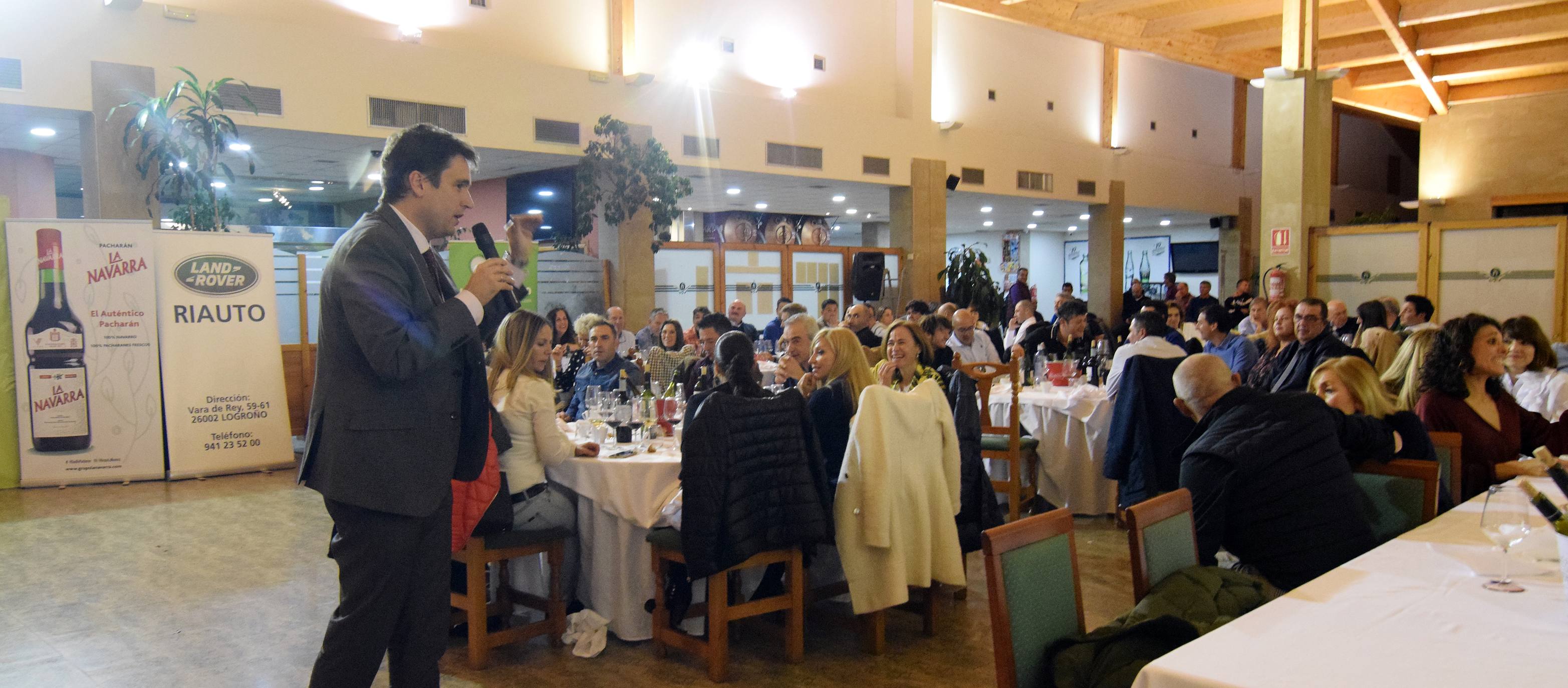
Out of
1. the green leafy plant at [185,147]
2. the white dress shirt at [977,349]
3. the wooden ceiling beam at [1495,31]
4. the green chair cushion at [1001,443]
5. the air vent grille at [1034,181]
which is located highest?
the wooden ceiling beam at [1495,31]

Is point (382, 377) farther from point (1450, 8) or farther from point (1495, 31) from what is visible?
point (1495, 31)

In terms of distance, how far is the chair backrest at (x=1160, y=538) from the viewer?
2.30 metres

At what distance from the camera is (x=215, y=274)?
24.0 feet

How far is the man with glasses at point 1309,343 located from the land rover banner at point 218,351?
270 inches

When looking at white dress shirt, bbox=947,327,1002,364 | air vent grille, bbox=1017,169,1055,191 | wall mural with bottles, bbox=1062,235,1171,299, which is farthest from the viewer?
wall mural with bottles, bbox=1062,235,1171,299

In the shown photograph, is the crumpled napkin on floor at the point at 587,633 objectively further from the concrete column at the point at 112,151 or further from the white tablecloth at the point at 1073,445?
the concrete column at the point at 112,151

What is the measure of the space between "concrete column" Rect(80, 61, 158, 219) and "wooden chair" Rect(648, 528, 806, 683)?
621 centimetres

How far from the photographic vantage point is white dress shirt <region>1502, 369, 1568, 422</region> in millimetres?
4742

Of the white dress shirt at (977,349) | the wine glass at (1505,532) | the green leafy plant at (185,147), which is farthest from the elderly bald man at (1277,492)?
the green leafy plant at (185,147)

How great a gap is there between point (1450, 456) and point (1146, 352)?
1.89 m

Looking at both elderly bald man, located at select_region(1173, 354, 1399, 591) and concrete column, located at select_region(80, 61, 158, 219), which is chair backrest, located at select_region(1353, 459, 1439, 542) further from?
concrete column, located at select_region(80, 61, 158, 219)

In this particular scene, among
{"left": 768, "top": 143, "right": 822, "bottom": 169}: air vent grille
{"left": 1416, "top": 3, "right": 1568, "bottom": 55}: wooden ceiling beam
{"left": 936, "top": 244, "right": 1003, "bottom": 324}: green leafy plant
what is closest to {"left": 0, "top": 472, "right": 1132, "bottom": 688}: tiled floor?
{"left": 768, "top": 143, "right": 822, "bottom": 169}: air vent grille

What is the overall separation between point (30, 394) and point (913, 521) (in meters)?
6.38

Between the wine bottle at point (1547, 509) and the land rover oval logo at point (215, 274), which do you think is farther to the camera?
the land rover oval logo at point (215, 274)
